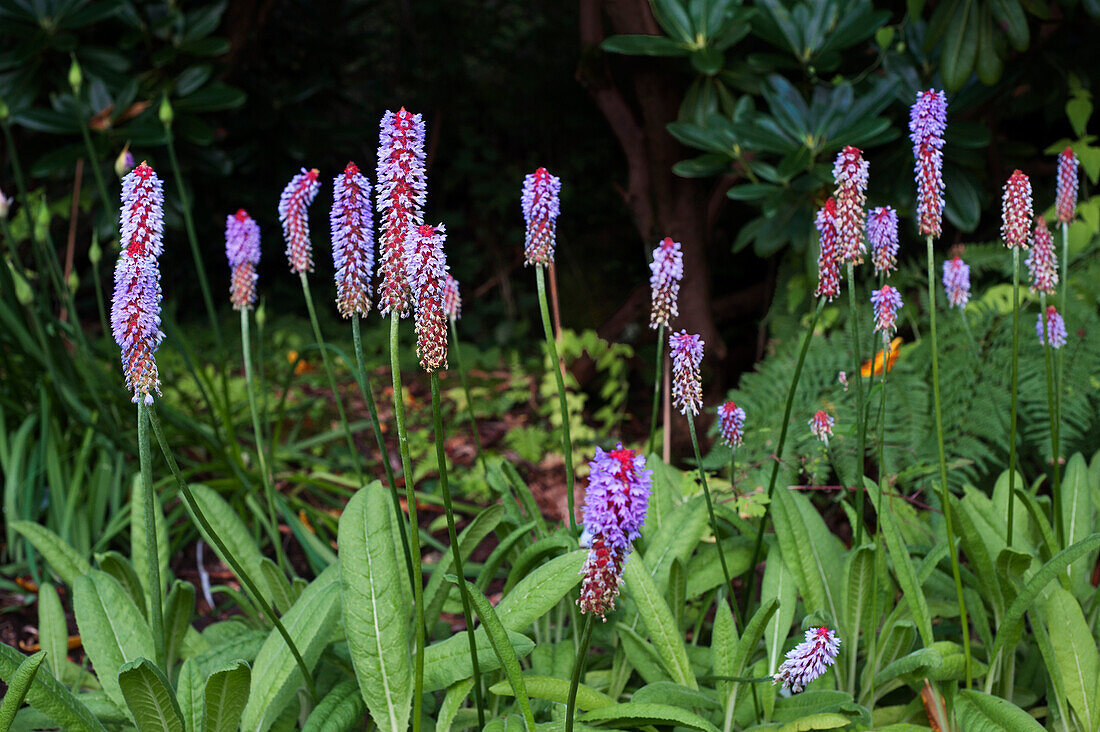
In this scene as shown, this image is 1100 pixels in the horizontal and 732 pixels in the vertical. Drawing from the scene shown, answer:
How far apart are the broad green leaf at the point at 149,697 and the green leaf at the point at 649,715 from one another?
2.06 feet

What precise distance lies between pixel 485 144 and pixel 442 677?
15.3 ft

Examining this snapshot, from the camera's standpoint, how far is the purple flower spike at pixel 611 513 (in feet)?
3.10

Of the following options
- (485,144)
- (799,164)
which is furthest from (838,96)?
(485,144)

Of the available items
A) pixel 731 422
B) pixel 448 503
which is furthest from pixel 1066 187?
pixel 448 503

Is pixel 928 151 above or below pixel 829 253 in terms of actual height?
above

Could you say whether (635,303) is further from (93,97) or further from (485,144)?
(93,97)

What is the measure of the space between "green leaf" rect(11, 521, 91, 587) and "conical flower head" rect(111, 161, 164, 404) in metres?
0.96

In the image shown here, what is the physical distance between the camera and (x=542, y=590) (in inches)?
56.6

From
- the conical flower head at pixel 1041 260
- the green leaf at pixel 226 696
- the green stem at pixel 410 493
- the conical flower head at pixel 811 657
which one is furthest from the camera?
the conical flower head at pixel 1041 260

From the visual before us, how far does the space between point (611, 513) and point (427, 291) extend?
335 mm

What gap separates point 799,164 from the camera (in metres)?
2.79

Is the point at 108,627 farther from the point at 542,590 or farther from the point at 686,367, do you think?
the point at 686,367

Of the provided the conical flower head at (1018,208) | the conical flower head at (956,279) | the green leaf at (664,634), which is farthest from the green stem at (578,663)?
the conical flower head at (956,279)

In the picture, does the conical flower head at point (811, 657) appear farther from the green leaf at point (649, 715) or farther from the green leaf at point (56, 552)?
the green leaf at point (56, 552)
